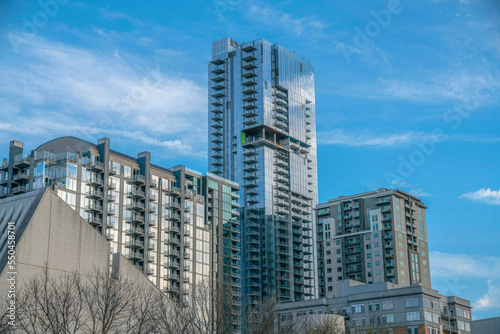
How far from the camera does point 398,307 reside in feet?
396

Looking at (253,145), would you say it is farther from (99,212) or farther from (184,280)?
(99,212)

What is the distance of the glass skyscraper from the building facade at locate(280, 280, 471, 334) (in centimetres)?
3545

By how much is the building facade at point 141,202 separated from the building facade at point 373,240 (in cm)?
3171

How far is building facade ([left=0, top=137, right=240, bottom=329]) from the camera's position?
118312 mm

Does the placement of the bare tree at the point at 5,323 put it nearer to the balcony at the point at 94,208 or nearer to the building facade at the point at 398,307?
the building facade at the point at 398,307

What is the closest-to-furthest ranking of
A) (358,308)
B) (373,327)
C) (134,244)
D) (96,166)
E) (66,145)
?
(373,327)
(96,166)
(66,145)
(358,308)
(134,244)

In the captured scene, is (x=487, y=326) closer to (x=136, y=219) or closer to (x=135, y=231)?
(x=135, y=231)

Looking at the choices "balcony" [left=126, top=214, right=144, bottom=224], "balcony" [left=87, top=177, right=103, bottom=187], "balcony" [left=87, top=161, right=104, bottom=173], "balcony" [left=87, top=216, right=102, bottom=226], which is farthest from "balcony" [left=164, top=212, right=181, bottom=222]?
"balcony" [left=87, top=161, right=104, bottom=173]

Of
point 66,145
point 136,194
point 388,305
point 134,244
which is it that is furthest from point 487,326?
point 66,145

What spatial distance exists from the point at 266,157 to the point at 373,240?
3574cm

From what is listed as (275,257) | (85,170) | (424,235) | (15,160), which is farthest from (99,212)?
(424,235)

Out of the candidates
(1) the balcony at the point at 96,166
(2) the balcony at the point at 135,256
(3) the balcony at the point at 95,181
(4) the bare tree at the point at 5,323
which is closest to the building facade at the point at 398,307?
(2) the balcony at the point at 135,256

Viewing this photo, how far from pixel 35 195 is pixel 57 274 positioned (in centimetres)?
537

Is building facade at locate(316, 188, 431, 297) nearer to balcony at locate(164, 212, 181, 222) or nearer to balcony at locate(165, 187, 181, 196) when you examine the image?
balcony at locate(164, 212, 181, 222)
